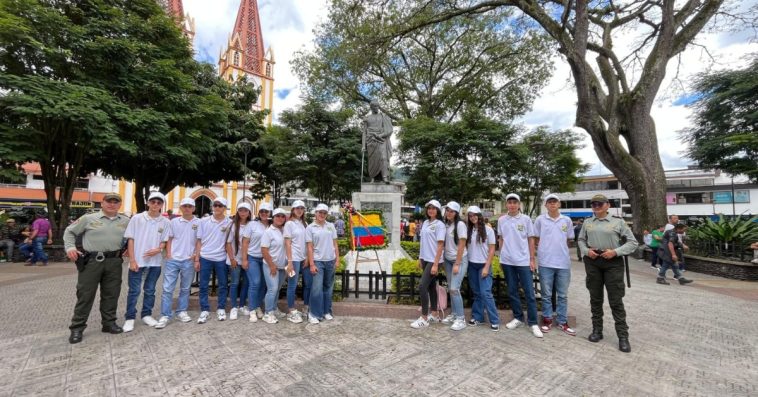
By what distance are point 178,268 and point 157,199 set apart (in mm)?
1060

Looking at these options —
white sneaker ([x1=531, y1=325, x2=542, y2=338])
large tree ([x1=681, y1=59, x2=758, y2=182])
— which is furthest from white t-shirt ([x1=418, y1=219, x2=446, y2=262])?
large tree ([x1=681, y1=59, x2=758, y2=182])

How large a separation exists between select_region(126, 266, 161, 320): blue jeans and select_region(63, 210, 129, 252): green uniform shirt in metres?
0.49

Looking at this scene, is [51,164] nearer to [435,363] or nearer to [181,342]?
[181,342]

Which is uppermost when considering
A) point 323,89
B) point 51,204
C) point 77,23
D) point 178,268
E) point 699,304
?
point 323,89

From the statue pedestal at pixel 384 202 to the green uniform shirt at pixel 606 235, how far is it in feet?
16.1

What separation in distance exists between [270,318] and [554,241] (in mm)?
4209

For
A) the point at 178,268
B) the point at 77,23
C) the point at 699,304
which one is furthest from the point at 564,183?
the point at 77,23

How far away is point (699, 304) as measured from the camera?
273 inches

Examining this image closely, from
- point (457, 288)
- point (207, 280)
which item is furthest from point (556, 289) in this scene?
point (207, 280)

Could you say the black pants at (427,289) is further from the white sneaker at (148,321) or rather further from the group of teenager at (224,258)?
the white sneaker at (148,321)

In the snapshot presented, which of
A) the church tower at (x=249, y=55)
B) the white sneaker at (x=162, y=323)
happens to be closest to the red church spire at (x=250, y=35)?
the church tower at (x=249, y=55)

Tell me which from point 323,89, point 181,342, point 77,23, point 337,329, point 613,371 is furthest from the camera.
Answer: point 323,89

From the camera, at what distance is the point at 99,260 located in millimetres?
4477

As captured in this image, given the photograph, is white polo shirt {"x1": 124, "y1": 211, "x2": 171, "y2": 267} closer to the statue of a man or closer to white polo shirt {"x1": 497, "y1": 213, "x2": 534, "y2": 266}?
white polo shirt {"x1": 497, "y1": 213, "x2": 534, "y2": 266}
